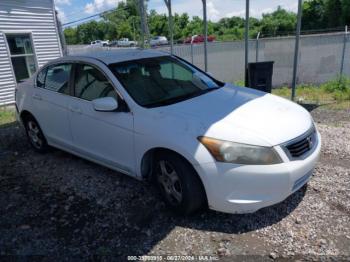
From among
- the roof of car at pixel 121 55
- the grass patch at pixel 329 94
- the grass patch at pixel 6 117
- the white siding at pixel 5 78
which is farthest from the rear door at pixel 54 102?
the white siding at pixel 5 78

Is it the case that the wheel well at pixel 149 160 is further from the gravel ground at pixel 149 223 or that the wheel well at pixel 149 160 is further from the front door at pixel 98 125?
the gravel ground at pixel 149 223

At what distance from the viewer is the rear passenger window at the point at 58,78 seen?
4238 millimetres

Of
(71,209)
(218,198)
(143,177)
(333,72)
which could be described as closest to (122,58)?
(143,177)

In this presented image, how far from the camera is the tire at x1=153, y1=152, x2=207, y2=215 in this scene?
9.55 feet

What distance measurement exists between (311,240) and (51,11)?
1223cm

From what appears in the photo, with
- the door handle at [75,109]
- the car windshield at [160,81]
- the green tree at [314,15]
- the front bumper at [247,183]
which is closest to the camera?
the front bumper at [247,183]

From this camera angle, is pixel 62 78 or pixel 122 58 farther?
pixel 62 78

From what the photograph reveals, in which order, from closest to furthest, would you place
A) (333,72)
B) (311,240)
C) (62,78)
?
(311,240) → (62,78) → (333,72)

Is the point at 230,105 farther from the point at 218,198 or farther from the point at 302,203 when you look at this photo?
the point at 302,203

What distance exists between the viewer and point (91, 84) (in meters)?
3.92

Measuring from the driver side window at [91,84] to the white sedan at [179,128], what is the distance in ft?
0.04

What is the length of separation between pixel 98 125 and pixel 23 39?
9456mm

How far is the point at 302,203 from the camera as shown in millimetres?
3301

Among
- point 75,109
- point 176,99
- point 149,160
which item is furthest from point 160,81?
point 75,109
